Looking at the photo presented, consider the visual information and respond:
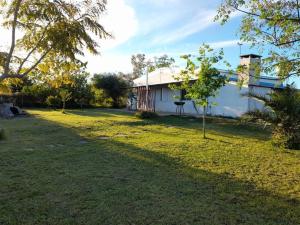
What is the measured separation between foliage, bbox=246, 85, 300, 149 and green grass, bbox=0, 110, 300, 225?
67 cm

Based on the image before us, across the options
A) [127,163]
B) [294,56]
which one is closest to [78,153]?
[127,163]

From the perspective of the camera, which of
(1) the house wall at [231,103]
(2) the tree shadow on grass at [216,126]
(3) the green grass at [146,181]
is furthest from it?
(1) the house wall at [231,103]

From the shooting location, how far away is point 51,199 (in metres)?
5.40

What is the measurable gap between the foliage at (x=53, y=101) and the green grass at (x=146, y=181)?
22.2m

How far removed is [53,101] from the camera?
33875 millimetres

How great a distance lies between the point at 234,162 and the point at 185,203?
11.7ft

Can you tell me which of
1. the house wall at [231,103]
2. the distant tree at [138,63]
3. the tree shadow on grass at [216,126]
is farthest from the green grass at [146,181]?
the distant tree at [138,63]

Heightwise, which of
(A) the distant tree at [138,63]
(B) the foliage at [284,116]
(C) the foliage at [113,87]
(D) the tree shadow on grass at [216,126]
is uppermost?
(A) the distant tree at [138,63]

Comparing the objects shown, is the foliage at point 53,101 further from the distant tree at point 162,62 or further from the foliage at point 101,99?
the distant tree at point 162,62

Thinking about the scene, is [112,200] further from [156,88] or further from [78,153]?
[156,88]

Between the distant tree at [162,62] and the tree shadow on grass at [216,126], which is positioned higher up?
the distant tree at [162,62]

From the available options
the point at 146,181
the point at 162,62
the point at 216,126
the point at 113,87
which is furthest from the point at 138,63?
the point at 146,181

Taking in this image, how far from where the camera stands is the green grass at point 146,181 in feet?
15.7

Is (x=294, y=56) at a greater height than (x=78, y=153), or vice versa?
(x=294, y=56)
